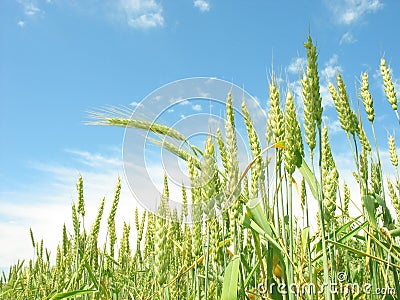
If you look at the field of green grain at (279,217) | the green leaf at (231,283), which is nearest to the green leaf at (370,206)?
the field of green grain at (279,217)

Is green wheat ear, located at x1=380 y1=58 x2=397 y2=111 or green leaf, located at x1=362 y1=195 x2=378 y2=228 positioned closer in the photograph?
green leaf, located at x1=362 y1=195 x2=378 y2=228

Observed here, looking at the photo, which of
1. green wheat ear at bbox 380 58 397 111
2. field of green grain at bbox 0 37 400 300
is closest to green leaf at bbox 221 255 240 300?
field of green grain at bbox 0 37 400 300

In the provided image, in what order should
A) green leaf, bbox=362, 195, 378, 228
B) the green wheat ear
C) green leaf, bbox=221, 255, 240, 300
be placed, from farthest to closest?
the green wheat ear
green leaf, bbox=362, 195, 378, 228
green leaf, bbox=221, 255, 240, 300

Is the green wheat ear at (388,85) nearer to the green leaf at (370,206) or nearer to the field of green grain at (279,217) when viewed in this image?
the field of green grain at (279,217)

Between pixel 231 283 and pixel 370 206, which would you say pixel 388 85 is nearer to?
pixel 370 206

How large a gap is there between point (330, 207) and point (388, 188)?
1.06 metres

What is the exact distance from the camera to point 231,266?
1328 millimetres

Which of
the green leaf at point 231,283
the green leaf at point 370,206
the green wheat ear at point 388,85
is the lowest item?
the green leaf at point 231,283

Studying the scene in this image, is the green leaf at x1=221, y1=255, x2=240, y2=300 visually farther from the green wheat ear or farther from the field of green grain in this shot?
the green wheat ear

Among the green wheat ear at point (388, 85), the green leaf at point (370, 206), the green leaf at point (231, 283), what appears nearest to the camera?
the green leaf at point (231, 283)

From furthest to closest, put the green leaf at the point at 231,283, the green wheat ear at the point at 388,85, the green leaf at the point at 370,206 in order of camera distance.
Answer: the green wheat ear at the point at 388,85, the green leaf at the point at 370,206, the green leaf at the point at 231,283

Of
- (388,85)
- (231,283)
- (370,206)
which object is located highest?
(388,85)

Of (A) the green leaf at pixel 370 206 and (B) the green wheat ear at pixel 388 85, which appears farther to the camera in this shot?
(B) the green wheat ear at pixel 388 85

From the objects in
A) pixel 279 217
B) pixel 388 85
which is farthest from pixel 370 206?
pixel 388 85
